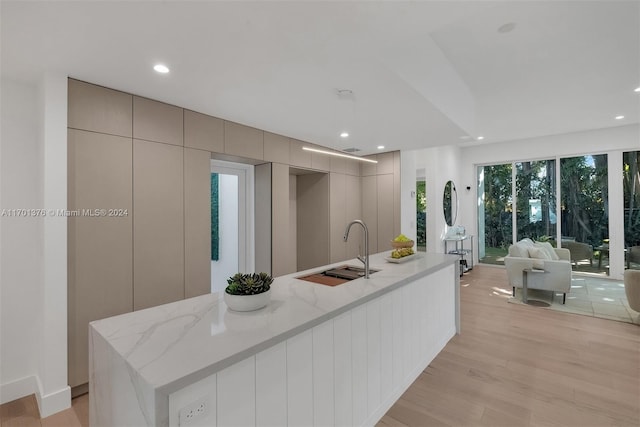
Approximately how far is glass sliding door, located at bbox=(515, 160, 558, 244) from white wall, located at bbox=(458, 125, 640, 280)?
0.28 metres

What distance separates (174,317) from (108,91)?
2.17 meters

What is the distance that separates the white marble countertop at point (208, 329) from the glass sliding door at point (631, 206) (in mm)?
6593

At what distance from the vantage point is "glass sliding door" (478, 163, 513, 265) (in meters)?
7.23

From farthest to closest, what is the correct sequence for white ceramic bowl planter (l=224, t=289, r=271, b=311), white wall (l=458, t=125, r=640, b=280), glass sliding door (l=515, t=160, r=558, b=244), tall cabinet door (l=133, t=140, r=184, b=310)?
glass sliding door (l=515, t=160, r=558, b=244)
white wall (l=458, t=125, r=640, b=280)
tall cabinet door (l=133, t=140, r=184, b=310)
white ceramic bowl planter (l=224, t=289, r=271, b=311)

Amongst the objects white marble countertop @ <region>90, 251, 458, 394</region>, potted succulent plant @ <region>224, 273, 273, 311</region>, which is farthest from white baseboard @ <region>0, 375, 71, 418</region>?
potted succulent plant @ <region>224, 273, 273, 311</region>

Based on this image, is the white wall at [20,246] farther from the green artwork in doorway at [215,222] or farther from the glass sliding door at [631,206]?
the glass sliding door at [631,206]

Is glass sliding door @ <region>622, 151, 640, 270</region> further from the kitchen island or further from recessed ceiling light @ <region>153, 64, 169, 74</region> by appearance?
recessed ceiling light @ <region>153, 64, 169, 74</region>

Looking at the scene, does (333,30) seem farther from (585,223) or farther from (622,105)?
(585,223)

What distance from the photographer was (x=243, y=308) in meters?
Answer: 1.58

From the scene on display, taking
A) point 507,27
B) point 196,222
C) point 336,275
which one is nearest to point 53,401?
point 196,222

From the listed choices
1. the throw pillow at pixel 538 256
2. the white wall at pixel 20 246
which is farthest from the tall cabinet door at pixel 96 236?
the throw pillow at pixel 538 256

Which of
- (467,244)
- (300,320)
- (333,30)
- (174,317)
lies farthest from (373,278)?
(467,244)

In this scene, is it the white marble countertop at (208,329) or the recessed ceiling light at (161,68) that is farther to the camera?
the recessed ceiling light at (161,68)

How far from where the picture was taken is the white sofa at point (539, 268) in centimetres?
438
